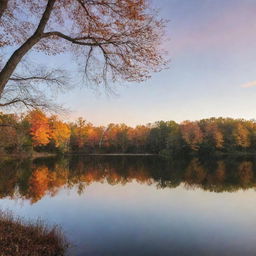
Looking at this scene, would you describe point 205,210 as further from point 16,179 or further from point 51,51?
point 16,179

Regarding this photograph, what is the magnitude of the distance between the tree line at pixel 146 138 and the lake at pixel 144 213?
36827mm

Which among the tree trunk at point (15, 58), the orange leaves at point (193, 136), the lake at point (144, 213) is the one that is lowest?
the lake at point (144, 213)

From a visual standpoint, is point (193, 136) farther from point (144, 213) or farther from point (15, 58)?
point (15, 58)

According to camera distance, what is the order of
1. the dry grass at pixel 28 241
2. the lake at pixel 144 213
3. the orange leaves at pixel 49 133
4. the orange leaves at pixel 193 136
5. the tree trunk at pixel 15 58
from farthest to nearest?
the orange leaves at pixel 193 136 → the orange leaves at pixel 49 133 → the lake at pixel 144 213 → the dry grass at pixel 28 241 → the tree trunk at pixel 15 58

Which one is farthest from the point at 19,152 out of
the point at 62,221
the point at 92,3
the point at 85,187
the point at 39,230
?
the point at 92,3

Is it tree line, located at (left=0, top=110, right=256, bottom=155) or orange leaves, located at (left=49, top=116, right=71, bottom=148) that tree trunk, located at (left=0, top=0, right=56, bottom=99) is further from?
orange leaves, located at (left=49, top=116, right=71, bottom=148)

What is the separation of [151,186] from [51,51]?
58.4ft

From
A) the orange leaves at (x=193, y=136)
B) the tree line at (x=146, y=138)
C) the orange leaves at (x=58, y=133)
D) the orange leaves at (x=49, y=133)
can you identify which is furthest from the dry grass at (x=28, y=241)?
the orange leaves at (x=193, y=136)

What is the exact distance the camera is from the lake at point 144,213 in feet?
30.9

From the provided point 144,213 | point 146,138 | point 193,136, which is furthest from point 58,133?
point 144,213

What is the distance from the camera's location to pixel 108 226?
11.7 meters

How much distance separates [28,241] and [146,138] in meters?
83.6

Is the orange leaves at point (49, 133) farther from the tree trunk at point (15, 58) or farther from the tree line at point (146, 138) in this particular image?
the tree trunk at point (15, 58)

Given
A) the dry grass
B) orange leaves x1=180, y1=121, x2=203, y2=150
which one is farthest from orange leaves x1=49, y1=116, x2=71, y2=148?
the dry grass
